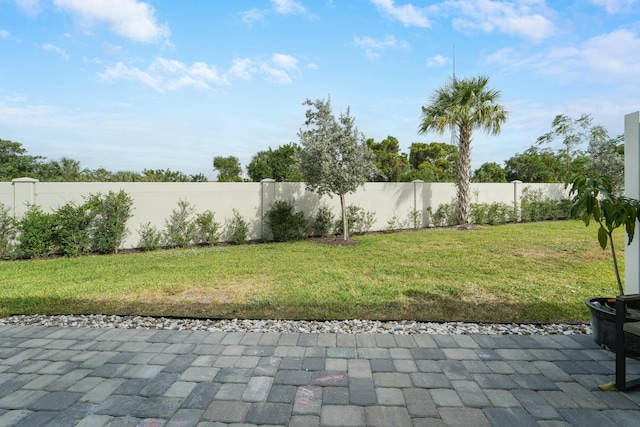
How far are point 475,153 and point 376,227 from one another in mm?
4584

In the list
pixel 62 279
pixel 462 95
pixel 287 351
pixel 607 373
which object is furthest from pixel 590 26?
pixel 62 279

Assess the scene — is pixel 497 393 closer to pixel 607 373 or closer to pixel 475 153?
pixel 607 373

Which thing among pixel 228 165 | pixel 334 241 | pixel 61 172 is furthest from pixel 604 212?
pixel 228 165

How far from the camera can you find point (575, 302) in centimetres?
393

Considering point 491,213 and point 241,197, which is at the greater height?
point 241,197

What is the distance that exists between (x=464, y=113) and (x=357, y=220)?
512cm

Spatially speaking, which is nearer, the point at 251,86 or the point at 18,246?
the point at 18,246

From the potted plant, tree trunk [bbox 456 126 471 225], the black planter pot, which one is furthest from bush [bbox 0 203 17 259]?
tree trunk [bbox 456 126 471 225]

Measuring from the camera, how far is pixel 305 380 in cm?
228

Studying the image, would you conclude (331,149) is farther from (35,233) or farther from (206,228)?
(35,233)

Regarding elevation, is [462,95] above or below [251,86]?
above

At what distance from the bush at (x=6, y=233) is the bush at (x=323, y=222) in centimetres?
747

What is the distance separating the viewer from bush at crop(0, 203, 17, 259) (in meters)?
7.30

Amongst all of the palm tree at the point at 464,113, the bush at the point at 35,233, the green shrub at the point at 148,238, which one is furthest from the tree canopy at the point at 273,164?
the bush at the point at 35,233
